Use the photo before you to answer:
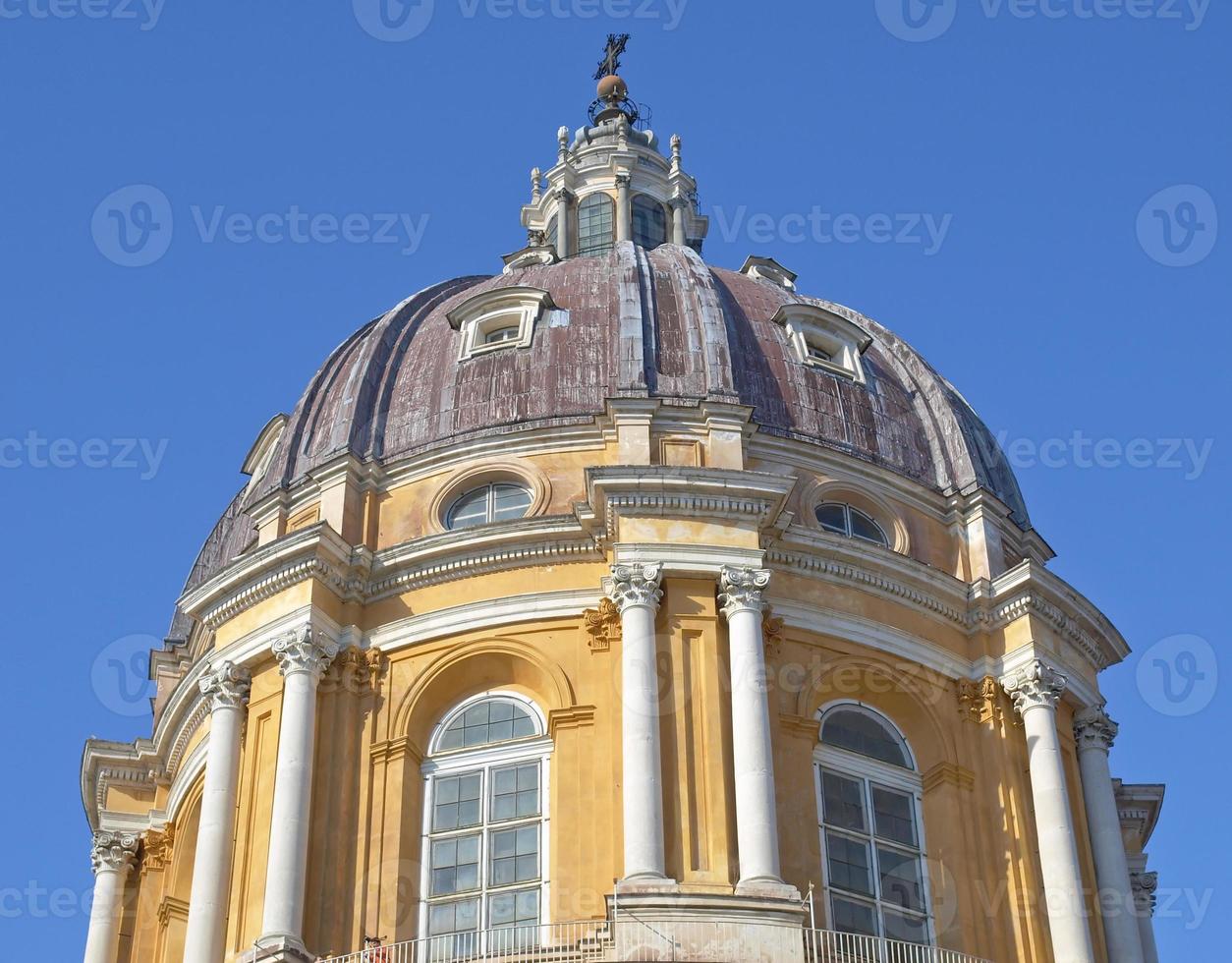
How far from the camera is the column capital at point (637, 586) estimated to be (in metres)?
34.8

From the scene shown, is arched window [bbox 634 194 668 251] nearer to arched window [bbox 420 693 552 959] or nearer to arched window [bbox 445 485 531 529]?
arched window [bbox 445 485 531 529]

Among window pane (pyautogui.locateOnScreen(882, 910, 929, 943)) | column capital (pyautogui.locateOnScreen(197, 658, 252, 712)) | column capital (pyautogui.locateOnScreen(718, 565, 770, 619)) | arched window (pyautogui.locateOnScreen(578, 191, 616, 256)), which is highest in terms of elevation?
arched window (pyautogui.locateOnScreen(578, 191, 616, 256))

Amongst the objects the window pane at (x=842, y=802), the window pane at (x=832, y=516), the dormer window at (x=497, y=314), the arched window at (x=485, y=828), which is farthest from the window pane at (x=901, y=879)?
the dormer window at (x=497, y=314)

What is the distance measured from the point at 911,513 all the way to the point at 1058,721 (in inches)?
171

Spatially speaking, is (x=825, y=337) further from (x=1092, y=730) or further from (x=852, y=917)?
(x=852, y=917)

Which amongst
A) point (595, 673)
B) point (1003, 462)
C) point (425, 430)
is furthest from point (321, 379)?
point (1003, 462)

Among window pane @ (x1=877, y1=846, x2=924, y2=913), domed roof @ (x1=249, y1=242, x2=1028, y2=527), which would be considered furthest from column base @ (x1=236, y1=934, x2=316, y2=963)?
domed roof @ (x1=249, y1=242, x2=1028, y2=527)

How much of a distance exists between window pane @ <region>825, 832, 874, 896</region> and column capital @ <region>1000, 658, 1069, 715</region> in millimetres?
3781

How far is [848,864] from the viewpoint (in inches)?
1375

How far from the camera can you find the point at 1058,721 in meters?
37.9

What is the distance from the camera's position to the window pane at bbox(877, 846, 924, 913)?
34.9m

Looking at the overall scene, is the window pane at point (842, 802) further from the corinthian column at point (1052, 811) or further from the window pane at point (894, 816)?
the corinthian column at point (1052, 811)

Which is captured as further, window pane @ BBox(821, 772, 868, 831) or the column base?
window pane @ BBox(821, 772, 868, 831)

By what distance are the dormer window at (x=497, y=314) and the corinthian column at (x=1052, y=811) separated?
415 inches
